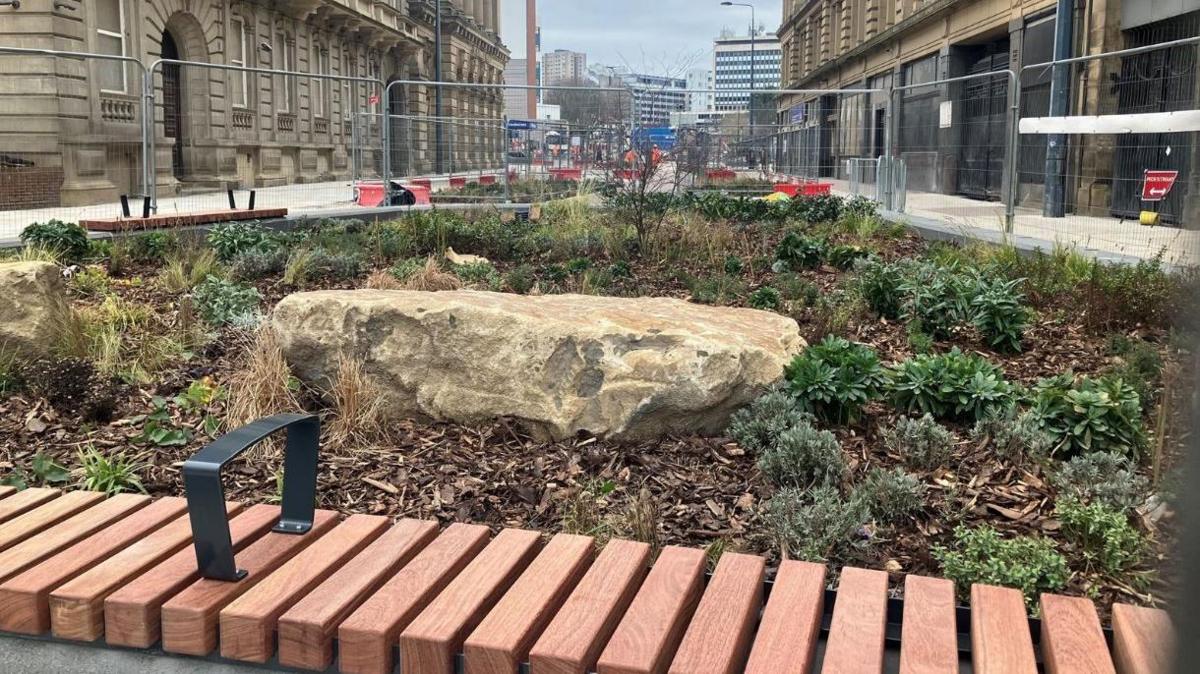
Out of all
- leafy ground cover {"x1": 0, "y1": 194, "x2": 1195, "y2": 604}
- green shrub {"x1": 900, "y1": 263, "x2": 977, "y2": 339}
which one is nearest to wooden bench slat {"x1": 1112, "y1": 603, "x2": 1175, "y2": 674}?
leafy ground cover {"x1": 0, "y1": 194, "x2": 1195, "y2": 604}

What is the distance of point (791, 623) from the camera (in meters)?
2.22

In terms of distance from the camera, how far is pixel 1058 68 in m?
13.2

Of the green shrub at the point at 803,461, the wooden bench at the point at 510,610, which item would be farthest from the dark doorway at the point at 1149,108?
the wooden bench at the point at 510,610

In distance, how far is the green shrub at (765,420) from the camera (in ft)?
13.2

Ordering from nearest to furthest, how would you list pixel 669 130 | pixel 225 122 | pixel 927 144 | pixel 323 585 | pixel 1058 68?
pixel 323 585 → pixel 1058 68 → pixel 927 144 → pixel 669 130 → pixel 225 122

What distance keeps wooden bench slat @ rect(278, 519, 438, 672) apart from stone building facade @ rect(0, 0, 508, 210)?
43.8 feet

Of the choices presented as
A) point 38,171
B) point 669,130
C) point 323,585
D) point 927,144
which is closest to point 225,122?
point 38,171

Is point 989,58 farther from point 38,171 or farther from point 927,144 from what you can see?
point 38,171

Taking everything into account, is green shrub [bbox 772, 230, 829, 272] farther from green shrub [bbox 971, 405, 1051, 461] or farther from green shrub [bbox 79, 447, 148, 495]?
green shrub [bbox 79, 447, 148, 495]

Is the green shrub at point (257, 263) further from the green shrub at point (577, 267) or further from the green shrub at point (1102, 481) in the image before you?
the green shrub at point (1102, 481)

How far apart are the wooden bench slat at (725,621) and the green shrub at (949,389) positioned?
203 cm

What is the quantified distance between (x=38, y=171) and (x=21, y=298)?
14.6 meters

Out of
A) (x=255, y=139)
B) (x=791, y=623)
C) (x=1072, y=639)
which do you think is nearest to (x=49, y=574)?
(x=791, y=623)

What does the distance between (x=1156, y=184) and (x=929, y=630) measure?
7.52m
